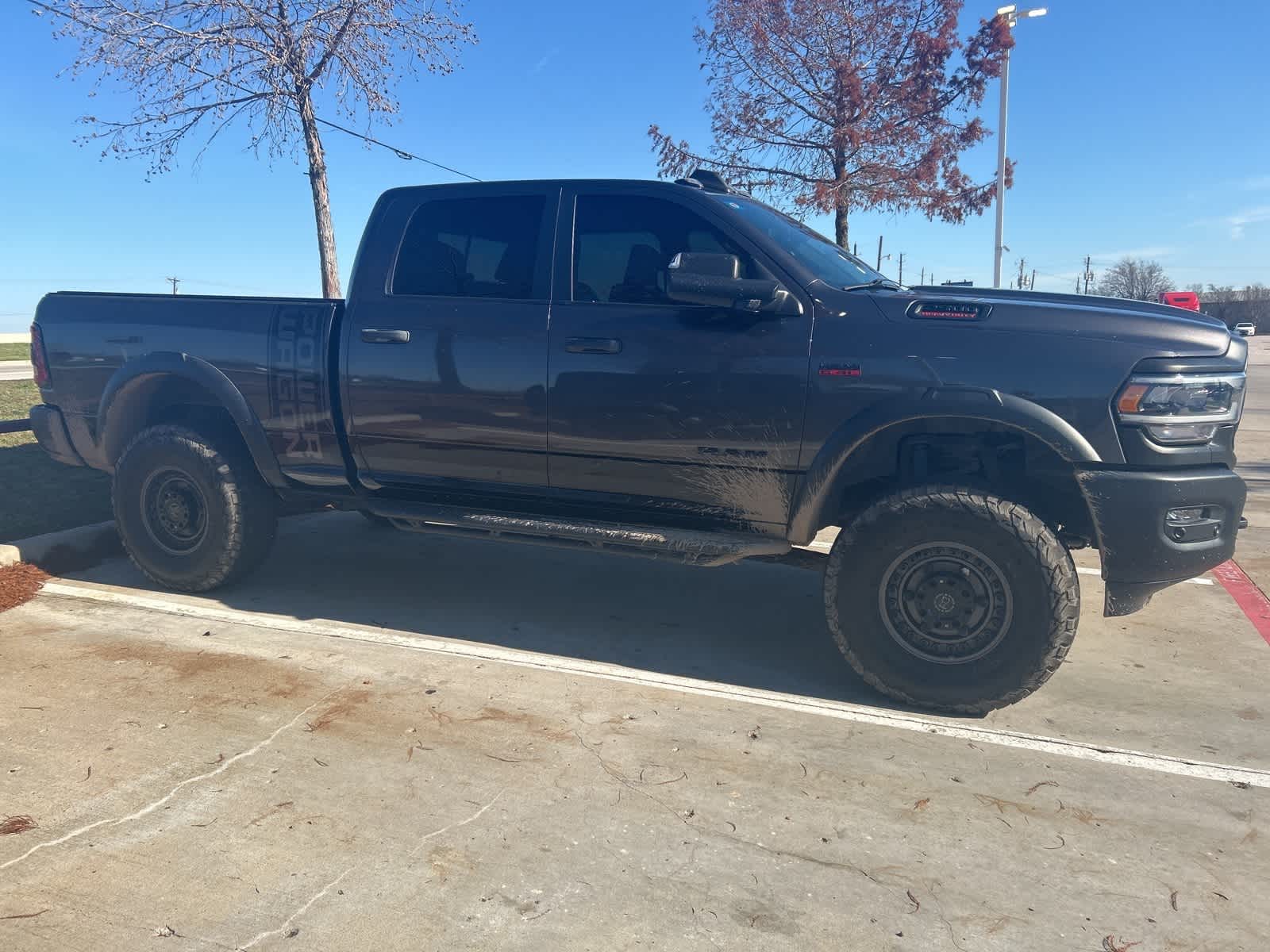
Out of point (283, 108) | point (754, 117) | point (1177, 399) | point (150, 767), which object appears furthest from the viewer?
point (754, 117)

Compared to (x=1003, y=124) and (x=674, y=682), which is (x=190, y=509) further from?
(x=1003, y=124)

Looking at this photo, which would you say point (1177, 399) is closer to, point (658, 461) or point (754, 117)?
point (658, 461)

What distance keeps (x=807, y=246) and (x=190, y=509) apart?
3585mm

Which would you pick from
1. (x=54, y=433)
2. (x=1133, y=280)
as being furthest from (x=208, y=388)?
(x=1133, y=280)

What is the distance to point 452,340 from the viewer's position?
4320 millimetres

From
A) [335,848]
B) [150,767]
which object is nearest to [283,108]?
[150,767]

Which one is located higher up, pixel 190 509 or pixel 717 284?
pixel 717 284

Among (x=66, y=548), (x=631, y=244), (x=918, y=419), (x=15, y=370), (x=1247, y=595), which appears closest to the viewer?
(x=918, y=419)

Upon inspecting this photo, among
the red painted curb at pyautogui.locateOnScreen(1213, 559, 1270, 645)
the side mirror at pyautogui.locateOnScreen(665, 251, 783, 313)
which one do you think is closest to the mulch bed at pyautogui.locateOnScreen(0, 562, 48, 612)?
the side mirror at pyautogui.locateOnScreen(665, 251, 783, 313)

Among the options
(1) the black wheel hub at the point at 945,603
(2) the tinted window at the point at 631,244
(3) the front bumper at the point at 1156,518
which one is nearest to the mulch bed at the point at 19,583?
(2) the tinted window at the point at 631,244

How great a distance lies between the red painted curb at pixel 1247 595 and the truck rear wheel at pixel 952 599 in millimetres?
1887

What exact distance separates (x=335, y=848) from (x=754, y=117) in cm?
1089

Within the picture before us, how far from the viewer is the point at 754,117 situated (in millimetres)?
11570

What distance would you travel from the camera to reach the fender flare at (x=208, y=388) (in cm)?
476
